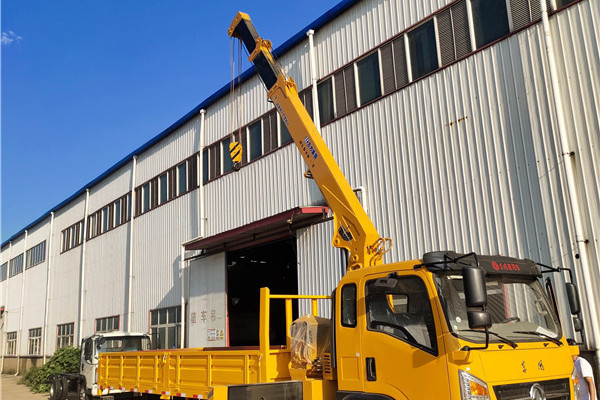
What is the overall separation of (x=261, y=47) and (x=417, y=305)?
8.29 meters

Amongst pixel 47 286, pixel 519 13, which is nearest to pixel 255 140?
pixel 519 13

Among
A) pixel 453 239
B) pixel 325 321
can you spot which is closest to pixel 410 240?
pixel 453 239

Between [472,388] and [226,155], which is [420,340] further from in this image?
[226,155]

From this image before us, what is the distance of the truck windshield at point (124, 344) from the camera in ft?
55.0

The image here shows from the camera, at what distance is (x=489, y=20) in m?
11.2

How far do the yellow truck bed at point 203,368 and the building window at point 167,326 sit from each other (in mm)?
8579

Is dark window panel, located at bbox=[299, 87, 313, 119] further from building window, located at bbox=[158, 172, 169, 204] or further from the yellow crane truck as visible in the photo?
building window, located at bbox=[158, 172, 169, 204]

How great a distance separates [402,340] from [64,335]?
101 feet

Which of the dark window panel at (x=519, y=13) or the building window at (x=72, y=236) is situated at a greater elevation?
the building window at (x=72, y=236)

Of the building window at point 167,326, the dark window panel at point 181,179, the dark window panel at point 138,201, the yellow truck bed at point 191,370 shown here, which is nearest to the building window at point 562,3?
the yellow truck bed at point 191,370

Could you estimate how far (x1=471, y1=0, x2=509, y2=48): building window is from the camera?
1093cm

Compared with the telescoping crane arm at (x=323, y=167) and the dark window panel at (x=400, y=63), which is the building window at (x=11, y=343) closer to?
the telescoping crane arm at (x=323, y=167)

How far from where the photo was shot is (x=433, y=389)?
5305 mm

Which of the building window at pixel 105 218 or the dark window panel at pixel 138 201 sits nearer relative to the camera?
the dark window panel at pixel 138 201
